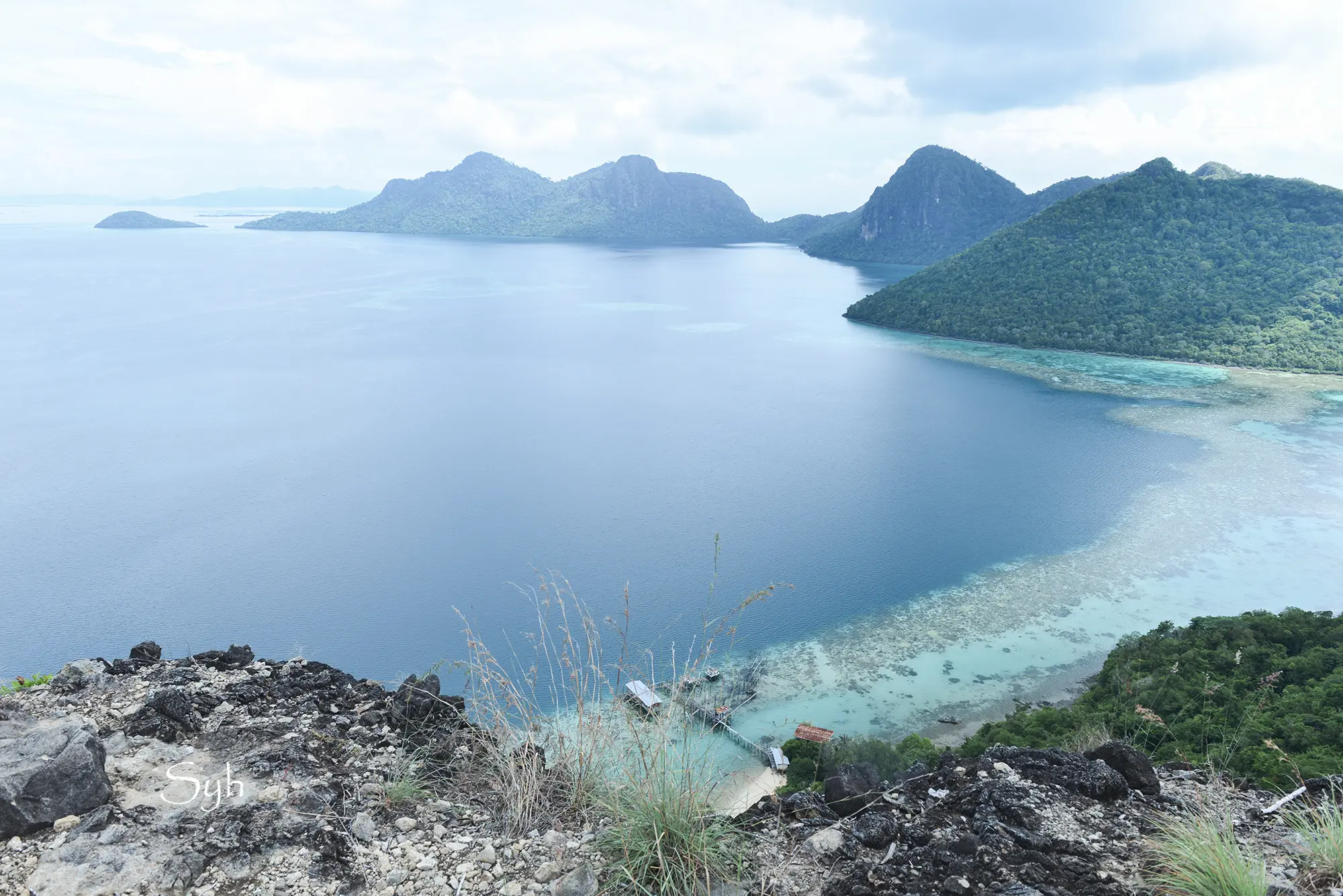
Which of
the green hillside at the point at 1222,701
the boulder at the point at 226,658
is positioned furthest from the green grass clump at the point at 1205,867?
the boulder at the point at 226,658

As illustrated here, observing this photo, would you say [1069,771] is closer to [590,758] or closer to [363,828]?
[590,758]

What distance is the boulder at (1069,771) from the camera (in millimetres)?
4996

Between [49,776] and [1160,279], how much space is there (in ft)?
270

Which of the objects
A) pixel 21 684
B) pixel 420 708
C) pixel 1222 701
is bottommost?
pixel 1222 701

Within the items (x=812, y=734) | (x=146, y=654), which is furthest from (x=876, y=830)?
(x=812, y=734)

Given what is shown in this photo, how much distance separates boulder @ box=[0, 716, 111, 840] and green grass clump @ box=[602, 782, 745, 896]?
11.2 feet

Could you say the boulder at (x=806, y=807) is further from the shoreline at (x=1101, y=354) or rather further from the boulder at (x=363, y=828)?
the shoreline at (x=1101, y=354)

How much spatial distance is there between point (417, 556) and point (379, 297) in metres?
69.9

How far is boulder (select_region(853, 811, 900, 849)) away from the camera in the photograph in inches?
177

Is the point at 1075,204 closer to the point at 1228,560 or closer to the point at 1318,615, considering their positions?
the point at 1228,560

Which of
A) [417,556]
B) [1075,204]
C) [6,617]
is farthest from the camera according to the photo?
[1075,204]

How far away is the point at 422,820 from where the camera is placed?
463 centimetres

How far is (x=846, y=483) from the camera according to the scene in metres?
33.3

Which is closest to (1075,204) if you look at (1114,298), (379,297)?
(1114,298)
